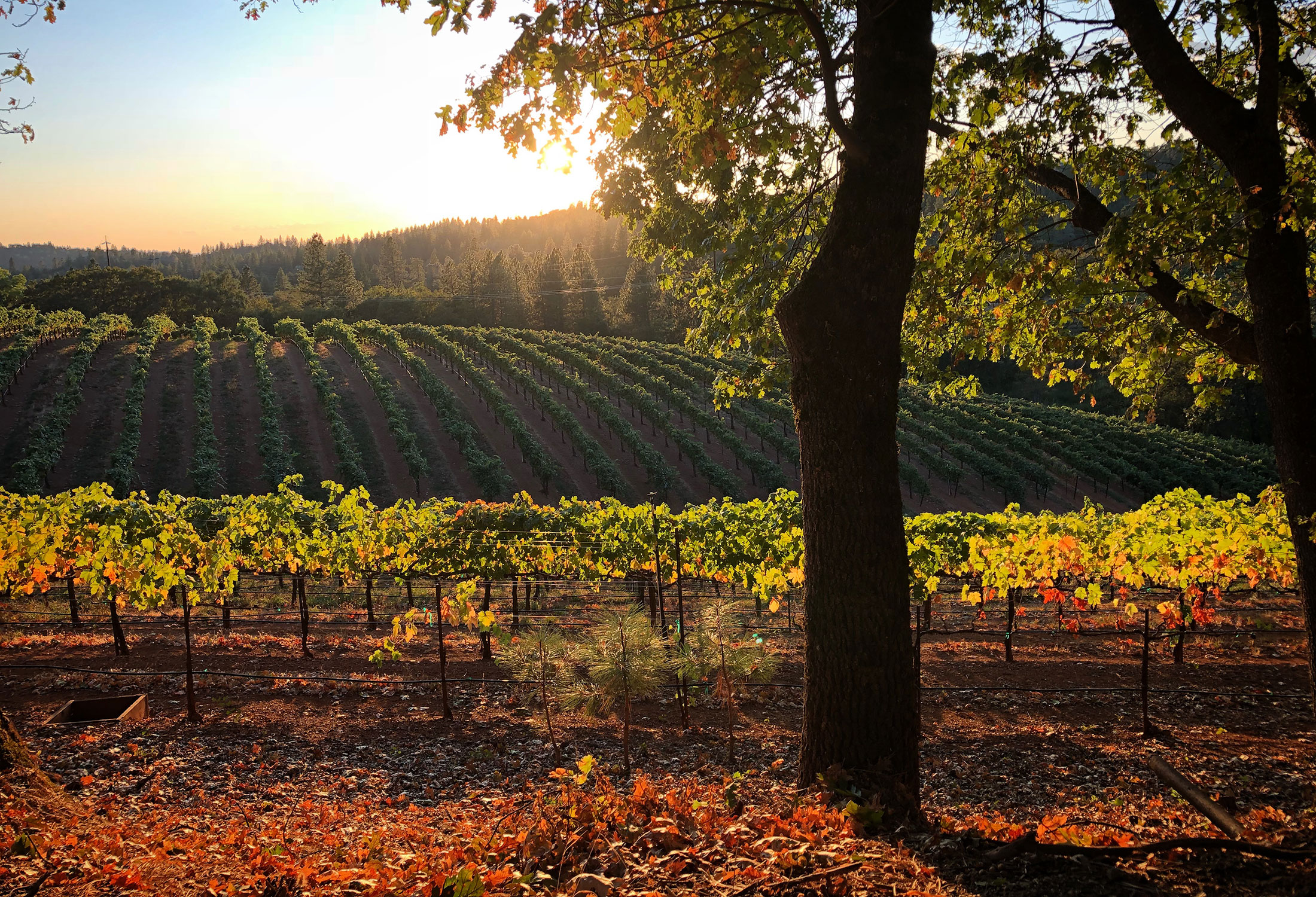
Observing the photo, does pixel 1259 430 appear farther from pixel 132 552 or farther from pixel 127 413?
pixel 127 413

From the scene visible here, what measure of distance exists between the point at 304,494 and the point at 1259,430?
6962 centimetres

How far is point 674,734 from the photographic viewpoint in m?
7.99

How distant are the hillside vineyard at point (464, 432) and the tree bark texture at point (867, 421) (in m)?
24.3

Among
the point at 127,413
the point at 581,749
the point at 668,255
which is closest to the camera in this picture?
the point at 668,255

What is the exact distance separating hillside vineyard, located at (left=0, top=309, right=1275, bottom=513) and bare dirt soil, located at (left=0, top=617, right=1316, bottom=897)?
795 inches

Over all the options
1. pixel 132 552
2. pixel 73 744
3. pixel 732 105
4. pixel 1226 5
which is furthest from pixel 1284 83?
pixel 132 552

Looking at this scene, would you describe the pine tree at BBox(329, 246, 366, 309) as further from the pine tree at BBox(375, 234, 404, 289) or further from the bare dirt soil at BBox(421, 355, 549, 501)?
the bare dirt soil at BBox(421, 355, 549, 501)

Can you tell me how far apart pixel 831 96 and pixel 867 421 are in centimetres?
179

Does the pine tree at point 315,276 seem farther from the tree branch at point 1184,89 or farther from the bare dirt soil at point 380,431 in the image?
the tree branch at point 1184,89

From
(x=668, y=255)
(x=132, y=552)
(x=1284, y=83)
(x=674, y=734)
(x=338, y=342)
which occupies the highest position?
(x=338, y=342)

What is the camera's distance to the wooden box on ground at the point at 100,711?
24.3ft

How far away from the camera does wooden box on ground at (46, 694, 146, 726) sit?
7414 millimetres

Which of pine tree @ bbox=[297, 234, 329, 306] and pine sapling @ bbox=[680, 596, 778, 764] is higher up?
pine tree @ bbox=[297, 234, 329, 306]

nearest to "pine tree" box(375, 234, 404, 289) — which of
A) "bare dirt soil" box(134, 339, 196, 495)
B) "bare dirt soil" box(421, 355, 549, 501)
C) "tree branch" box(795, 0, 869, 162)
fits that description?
"bare dirt soil" box(134, 339, 196, 495)
